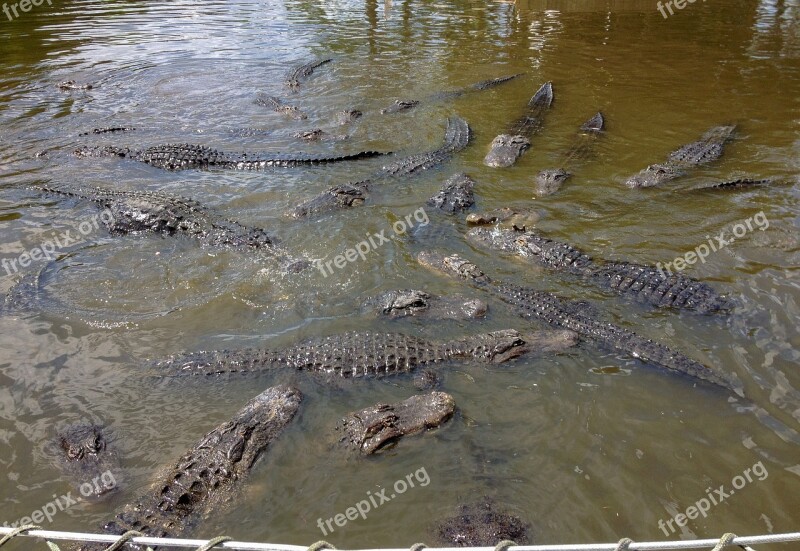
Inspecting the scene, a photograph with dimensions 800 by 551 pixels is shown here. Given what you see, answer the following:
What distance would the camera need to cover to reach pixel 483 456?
423 centimetres

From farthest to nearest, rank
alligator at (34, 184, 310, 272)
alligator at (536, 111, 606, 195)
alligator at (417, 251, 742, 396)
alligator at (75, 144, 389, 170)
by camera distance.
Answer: alligator at (75, 144, 389, 170) → alligator at (536, 111, 606, 195) → alligator at (34, 184, 310, 272) → alligator at (417, 251, 742, 396)

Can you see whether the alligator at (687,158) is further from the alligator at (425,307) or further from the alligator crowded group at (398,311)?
the alligator at (425,307)

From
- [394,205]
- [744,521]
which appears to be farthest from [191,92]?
[744,521]

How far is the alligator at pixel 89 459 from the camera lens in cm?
396

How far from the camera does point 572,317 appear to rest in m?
5.49

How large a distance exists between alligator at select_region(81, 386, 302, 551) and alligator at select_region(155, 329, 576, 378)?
0.44 meters

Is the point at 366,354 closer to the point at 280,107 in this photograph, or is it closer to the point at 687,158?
the point at 687,158

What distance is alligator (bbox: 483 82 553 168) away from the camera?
920cm

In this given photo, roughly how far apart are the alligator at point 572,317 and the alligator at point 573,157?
246 centimetres

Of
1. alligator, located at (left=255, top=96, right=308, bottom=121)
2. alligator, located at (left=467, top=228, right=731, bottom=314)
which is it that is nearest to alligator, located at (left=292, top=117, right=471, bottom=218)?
alligator, located at (left=467, top=228, right=731, bottom=314)

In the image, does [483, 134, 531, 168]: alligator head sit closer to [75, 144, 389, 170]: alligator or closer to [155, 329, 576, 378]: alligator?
[75, 144, 389, 170]: alligator

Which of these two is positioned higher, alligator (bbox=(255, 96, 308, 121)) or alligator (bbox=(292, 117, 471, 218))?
alligator (bbox=(255, 96, 308, 121))

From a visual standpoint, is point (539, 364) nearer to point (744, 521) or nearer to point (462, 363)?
point (462, 363)

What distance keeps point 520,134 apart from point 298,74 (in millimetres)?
6377
